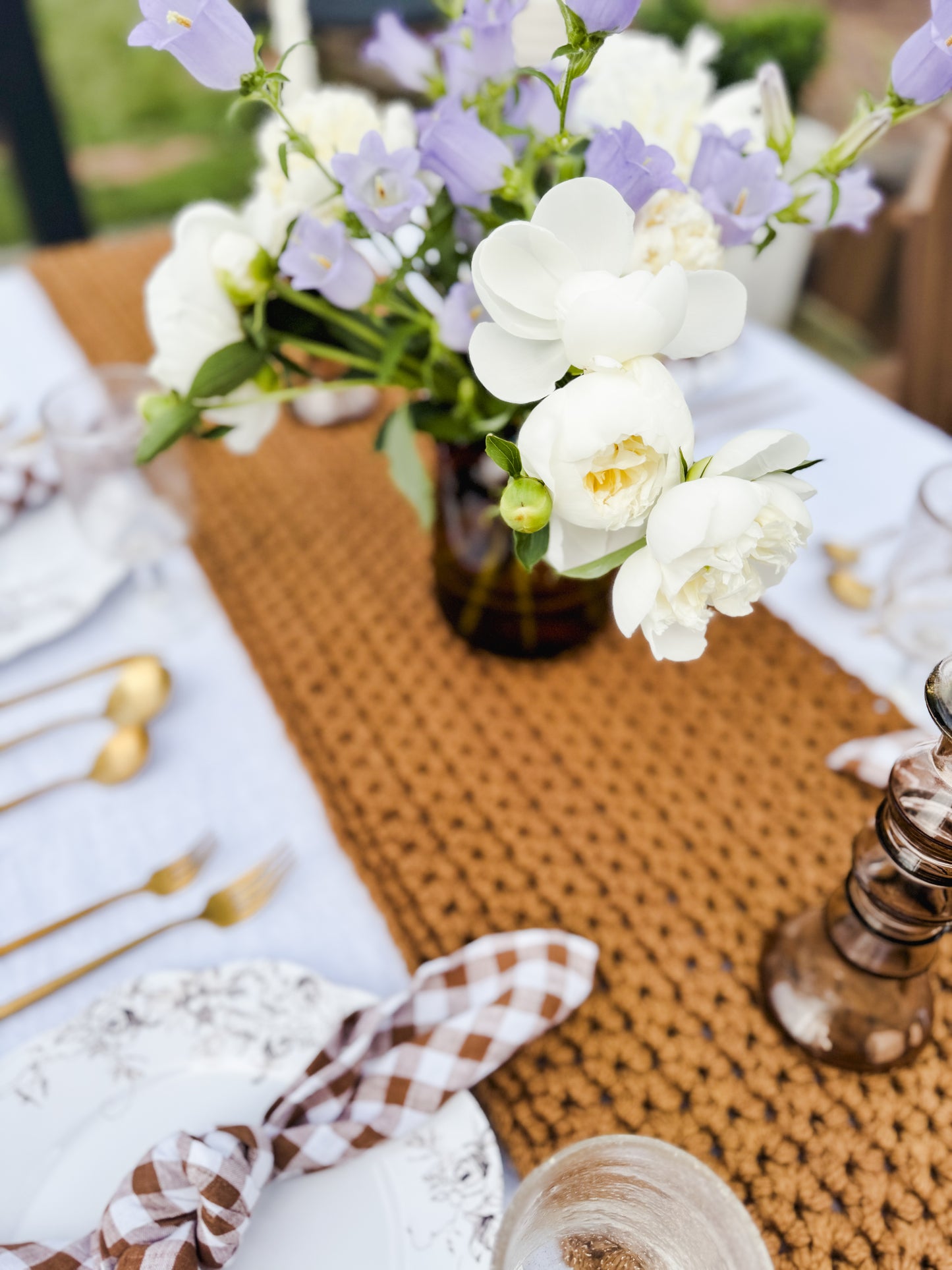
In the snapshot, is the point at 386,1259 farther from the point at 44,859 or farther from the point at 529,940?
the point at 44,859

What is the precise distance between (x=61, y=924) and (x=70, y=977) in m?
0.03

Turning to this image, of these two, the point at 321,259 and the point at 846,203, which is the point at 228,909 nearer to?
the point at 321,259

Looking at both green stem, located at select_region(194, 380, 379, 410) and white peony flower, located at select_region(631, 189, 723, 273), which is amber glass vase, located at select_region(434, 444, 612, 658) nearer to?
green stem, located at select_region(194, 380, 379, 410)

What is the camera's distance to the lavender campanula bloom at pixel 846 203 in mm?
450

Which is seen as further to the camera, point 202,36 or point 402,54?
point 402,54

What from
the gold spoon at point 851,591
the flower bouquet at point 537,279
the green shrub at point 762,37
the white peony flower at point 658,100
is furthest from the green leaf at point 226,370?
the green shrub at point 762,37

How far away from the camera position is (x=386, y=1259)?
1.29 ft

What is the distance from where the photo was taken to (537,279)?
33cm

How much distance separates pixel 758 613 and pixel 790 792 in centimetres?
16

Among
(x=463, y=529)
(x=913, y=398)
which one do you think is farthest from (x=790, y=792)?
(x=913, y=398)

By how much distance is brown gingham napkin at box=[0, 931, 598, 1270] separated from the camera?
1.20 ft

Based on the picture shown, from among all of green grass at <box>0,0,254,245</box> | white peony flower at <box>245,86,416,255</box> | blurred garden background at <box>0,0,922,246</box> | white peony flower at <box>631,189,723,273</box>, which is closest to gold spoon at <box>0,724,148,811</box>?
white peony flower at <box>245,86,416,255</box>

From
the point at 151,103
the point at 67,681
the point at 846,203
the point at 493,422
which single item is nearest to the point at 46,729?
the point at 67,681

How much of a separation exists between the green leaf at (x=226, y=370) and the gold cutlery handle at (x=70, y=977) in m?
0.30
